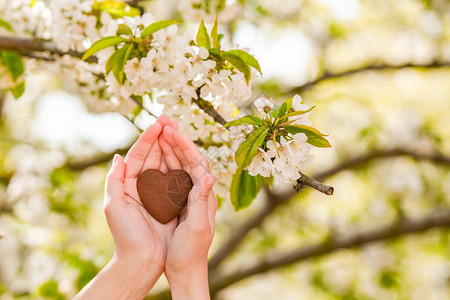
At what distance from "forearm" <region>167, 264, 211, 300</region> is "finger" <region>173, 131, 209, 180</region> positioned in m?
0.34

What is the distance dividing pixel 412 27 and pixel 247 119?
22.5 ft

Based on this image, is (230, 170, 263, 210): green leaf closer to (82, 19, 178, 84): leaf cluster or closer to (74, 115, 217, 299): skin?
(74, 115, 217, 299): skin

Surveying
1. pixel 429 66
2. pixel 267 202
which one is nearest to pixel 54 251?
pixel 267 202

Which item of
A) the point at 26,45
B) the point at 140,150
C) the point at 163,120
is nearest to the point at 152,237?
the point at 140,150

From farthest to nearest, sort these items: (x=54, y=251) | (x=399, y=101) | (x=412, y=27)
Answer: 1. (x=399, y=101)
2. (x=412, y=27)
3. (x=54, y=251)

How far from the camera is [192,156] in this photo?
1502mm

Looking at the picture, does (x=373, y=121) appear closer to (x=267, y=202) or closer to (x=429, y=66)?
(x=429, y=66)

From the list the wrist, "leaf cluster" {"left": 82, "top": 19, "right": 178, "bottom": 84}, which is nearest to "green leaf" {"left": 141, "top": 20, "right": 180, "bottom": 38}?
"leaf cluster" {"left": 82, "top": 19, "right": 178, "bottom": 84}

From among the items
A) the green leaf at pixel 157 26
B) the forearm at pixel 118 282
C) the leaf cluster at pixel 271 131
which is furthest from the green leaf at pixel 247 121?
the forearm at pixel 118 282

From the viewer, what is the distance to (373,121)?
211 inches

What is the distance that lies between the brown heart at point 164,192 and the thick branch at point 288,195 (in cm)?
266

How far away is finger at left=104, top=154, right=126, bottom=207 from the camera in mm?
1454

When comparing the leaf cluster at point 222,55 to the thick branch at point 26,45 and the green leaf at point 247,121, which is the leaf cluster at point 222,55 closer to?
the green leaf at point 247,121

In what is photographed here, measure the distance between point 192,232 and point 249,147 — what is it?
427 mm
